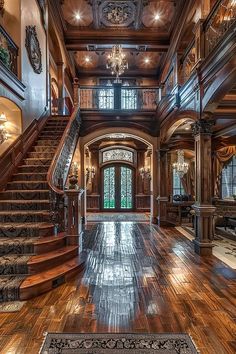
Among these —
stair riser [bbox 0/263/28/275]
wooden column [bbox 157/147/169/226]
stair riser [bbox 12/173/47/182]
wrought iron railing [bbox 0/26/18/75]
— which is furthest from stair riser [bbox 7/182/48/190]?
wooden column [bbox 157/147/169/226]

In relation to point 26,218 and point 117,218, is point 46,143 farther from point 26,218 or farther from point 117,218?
point 117,218

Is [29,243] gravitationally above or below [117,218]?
above

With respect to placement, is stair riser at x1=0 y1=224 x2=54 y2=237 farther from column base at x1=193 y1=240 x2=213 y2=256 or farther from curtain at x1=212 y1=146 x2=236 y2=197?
curtain at x1=212 y1=146 x2=236 y2=197

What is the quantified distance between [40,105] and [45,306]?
5.69 meters

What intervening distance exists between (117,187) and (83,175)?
4356 millimetres

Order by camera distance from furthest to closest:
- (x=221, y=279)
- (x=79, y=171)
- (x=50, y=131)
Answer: (x=79, y=171)
(x=50, y=131)
(x=221, y=279)

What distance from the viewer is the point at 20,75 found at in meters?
5.41

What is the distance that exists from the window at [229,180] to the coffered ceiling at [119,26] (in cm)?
558

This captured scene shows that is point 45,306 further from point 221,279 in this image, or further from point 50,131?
point 50,131

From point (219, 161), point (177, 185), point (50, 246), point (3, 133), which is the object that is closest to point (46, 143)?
point (3, 133)

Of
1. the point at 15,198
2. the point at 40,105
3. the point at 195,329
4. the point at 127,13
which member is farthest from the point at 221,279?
the point at 127,13

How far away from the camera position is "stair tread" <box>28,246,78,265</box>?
3.26 metres

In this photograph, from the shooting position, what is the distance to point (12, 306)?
273 cm

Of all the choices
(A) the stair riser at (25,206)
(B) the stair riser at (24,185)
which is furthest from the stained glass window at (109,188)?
(A) the stair riser at (25,206)
